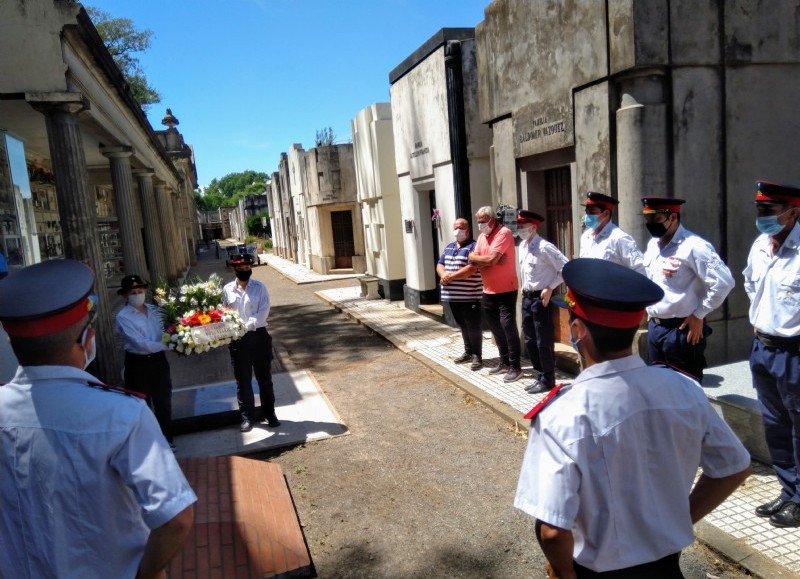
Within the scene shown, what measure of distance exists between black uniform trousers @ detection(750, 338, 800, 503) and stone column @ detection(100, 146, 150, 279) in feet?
31.6

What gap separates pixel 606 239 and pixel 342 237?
1930cm

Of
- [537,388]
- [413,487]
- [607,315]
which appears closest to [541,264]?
[537,388]

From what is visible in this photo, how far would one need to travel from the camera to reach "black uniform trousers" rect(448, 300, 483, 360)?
7.92 metres

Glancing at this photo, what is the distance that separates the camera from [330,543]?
418 cm

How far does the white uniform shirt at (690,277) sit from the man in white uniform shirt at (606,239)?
2.10 feet

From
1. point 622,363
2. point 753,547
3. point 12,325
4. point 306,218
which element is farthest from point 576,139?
point 306,218

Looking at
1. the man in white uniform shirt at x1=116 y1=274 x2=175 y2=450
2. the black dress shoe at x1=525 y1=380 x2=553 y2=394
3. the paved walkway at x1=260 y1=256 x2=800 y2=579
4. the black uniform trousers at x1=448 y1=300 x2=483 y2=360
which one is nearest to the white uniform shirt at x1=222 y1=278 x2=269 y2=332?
the man in white uniform shirt at x1=116 y1=274 x2=175 y2=450

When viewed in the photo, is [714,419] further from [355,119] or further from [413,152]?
[355,119]

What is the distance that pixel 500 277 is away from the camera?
7230mm

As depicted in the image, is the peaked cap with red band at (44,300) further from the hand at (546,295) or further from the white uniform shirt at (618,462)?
the hand at (546,295)

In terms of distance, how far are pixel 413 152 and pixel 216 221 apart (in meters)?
82.9

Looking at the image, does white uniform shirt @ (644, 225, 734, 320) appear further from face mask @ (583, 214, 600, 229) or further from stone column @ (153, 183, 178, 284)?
stone column @ (153, 183, 178, 284)

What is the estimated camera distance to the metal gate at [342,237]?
24.2 meters

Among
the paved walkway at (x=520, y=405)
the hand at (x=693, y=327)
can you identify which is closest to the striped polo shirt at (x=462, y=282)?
the paved walkway at (x=520, y=405)
